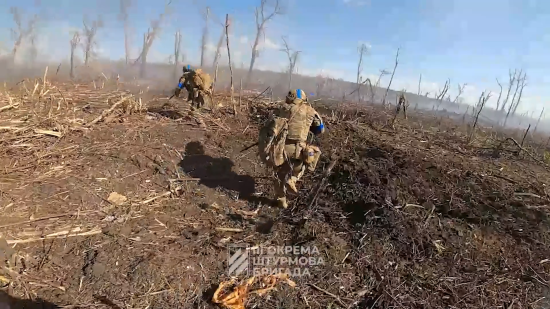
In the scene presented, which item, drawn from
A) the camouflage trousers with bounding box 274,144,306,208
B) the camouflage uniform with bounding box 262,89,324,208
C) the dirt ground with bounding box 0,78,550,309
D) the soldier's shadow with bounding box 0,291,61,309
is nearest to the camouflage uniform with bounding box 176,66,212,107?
the dirt ground with bounding box 0,78,550,309

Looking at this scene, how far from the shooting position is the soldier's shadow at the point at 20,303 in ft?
11.3

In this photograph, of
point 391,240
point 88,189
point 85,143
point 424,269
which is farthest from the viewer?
point 85,143

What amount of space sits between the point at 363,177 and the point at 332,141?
5.60 ft

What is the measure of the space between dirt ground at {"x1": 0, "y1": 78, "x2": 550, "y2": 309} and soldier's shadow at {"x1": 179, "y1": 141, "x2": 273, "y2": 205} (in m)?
0.03

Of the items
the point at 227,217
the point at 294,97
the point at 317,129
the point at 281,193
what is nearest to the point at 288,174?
the point at 281,193

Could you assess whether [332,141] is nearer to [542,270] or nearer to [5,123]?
[542,270]

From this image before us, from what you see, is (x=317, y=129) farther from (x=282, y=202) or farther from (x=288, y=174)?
(x=282, y=202)

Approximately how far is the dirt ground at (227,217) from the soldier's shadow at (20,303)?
52mm

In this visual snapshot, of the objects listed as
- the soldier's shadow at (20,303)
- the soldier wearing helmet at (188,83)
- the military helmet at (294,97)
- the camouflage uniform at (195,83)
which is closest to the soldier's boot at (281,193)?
the military helmet at (294,97)

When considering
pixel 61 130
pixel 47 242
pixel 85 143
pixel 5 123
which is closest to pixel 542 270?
A: pixel 47 242

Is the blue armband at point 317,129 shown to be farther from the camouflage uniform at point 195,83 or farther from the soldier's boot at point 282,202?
the camouflage uniform at point 195,83

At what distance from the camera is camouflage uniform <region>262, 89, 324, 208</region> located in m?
5.67

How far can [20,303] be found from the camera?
346 cm

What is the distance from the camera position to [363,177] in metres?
6.25
